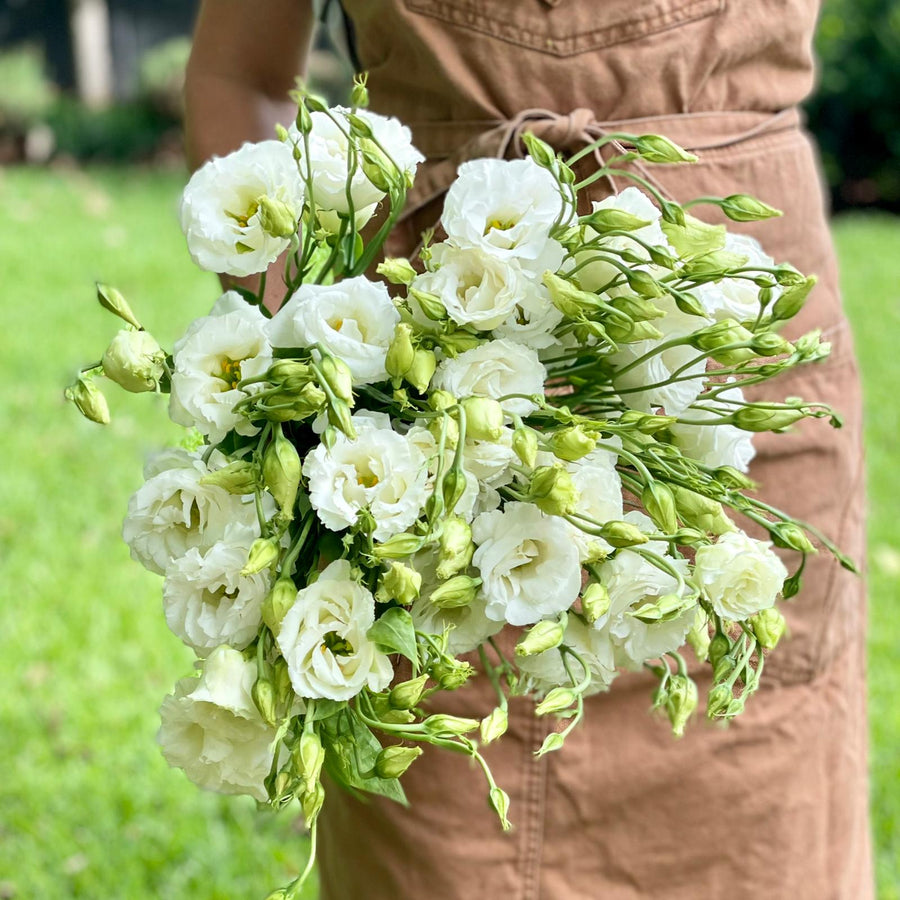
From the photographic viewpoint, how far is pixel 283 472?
0.66 meters

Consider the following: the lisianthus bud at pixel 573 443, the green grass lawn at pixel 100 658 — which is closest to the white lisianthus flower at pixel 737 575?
the lisianthus bud at pixel 573 443

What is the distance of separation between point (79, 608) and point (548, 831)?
5.94 ft

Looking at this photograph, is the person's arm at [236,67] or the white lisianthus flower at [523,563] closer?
the white lisianthus flower at [523,563]

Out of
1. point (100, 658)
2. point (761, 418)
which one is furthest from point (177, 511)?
point (100, 658)

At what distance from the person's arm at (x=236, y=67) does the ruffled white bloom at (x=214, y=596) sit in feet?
2.13

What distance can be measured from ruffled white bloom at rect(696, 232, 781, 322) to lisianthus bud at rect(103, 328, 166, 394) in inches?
14.3

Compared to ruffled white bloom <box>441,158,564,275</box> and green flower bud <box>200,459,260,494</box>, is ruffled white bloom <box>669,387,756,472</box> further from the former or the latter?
green flower bud <box>200,459,260,494</box>

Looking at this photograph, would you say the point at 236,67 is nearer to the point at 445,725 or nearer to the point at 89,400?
the point at 89,400

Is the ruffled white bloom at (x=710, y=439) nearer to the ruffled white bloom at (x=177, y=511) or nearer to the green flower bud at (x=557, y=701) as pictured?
the green flower bud at (x=557, y=701)

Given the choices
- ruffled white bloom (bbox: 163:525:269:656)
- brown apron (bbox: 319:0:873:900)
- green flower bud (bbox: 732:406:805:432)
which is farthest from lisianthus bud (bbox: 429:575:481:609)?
brown apron (bbox: 319:0:873:900)

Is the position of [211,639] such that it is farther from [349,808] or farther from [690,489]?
[349,808]

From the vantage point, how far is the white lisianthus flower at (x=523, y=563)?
71cm

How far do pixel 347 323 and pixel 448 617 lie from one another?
0.20 metres

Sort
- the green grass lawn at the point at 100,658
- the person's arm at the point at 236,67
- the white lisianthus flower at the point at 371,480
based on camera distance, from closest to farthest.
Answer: the white lisianthus flower at the point at 371,480 < the person's arm at the point at 236,67 < the green grass lawn at the point at 100,658
